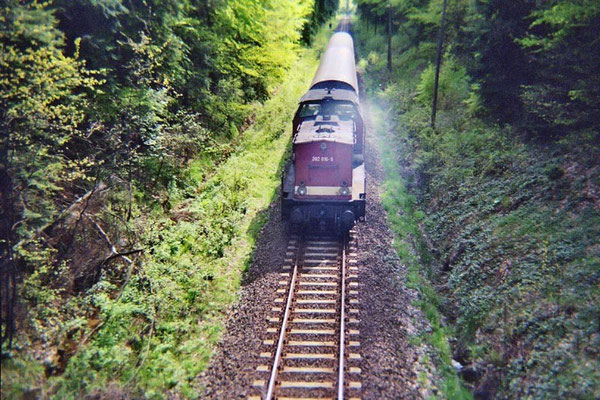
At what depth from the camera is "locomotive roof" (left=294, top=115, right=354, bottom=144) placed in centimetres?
1170

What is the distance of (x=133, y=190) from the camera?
11.4 meters

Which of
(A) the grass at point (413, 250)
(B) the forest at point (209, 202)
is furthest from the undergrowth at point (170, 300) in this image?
(A) the grass at point (413, 250)

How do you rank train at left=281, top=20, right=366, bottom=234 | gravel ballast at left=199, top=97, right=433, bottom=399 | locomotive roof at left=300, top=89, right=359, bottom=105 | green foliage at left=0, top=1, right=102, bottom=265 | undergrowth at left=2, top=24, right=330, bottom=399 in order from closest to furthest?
green foliage at left=0, top=1, right=102, bottom=265
undergrowth at left=2, top=24, right=330, bottom=399
gravel ballast at left=199, top=97, right=433, bottom=399
train at left=281, top=20, right=366, bottom=234
locomotive roof at left=300, top=89, right=359, bottom=105

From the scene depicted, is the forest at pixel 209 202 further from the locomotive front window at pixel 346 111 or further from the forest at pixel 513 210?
the locomotive front window at pixel 346 111

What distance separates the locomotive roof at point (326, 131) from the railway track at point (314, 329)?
3130mm

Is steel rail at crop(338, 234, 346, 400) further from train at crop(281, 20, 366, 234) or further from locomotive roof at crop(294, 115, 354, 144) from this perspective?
locomotive roof at crop(294, 115, 354, 144)

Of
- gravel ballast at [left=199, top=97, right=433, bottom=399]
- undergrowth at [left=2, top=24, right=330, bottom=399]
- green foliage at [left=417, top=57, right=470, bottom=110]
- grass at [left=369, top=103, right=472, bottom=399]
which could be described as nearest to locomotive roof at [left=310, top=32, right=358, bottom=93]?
grass at [left=369, top=103, right=472, bottom=399]

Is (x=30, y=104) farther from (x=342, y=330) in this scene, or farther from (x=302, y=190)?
(x=342, y=330)

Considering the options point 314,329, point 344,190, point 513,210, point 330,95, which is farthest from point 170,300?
point 513,210

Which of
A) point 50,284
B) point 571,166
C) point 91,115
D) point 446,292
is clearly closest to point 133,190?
point 91,115

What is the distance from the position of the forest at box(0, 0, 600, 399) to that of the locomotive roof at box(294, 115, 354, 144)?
3.33m

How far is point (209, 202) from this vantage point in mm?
13398

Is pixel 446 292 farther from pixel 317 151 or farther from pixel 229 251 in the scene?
pixel 229 251

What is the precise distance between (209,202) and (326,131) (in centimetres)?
467
